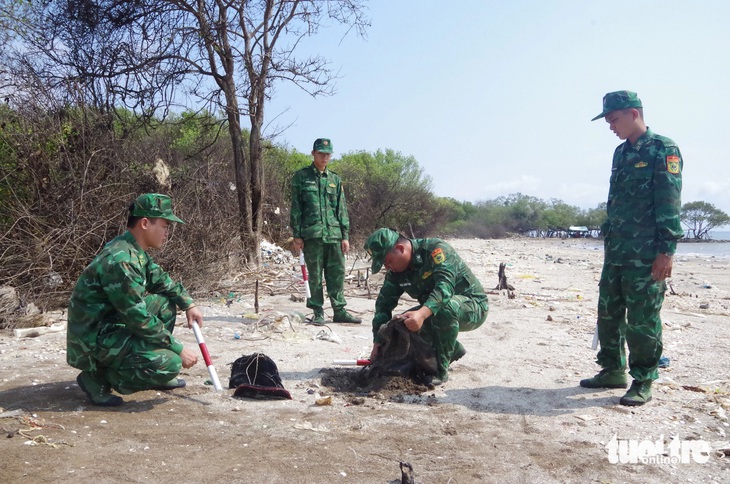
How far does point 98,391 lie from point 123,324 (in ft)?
1.47

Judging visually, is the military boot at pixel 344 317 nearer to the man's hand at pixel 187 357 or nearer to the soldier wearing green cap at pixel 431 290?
the soldier wearing green cap at pixel 431 290

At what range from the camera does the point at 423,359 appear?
13.7 feet

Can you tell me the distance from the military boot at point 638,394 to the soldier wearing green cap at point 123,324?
2829 mm

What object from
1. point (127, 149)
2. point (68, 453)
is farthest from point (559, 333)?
point (127, 149)

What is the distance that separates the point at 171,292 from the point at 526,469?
98.7 inches

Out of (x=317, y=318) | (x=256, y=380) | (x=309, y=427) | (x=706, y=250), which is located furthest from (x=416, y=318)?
(x=706, y=250)

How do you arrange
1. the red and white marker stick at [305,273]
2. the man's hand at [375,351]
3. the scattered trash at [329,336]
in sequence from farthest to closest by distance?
the red and white marker stick at [305,273] → the scattered trash at [329,336] → the man's hand at [375,351]

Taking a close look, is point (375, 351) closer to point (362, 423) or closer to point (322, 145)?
point (362, 423)

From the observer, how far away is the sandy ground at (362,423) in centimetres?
274

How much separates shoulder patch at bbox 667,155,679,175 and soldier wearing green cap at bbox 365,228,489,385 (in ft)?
5.11

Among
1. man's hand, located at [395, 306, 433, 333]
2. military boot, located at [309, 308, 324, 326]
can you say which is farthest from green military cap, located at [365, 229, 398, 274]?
military boot, located at [309, 308, 324, 326]

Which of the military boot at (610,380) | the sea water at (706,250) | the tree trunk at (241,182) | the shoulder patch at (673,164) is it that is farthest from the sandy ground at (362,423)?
the sea water at (706,250)

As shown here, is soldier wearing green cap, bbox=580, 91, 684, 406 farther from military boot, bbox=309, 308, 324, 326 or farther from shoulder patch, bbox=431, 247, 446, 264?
military boot, bbox=309, 308, 324, 326

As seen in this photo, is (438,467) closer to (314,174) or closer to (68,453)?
(68,453)
